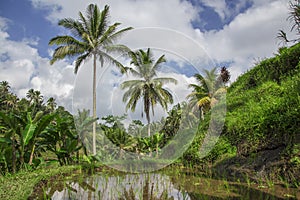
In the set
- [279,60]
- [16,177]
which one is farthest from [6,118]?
[279,60]

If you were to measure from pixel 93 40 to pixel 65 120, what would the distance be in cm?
1034

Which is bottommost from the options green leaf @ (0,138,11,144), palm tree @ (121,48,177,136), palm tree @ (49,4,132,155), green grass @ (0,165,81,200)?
green grass @ (0,165,81,200)

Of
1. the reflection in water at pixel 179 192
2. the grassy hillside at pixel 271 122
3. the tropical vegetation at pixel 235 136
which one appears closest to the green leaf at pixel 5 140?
the tropical vegetation at pixel 235 136

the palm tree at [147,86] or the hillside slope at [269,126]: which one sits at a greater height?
the palm tree at [147,86]

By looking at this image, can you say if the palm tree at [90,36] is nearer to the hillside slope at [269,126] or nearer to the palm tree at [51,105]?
the hillside slope at [269,126]

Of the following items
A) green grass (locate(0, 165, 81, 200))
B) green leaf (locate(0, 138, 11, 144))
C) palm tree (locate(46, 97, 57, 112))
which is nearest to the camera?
green grass (locate(0, 165, 81, 200))

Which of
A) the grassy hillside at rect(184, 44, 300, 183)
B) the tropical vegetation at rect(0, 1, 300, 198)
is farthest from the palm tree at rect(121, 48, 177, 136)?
the grassy hillside at rect(184, 44, 300, 183)

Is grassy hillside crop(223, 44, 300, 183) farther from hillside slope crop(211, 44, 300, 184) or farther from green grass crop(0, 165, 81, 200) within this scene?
green grass crop(0, 165, 81, 200)

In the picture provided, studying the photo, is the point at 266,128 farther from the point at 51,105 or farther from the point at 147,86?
the point at 51,105

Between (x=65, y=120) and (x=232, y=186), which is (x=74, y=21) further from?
(x=232, y=186)

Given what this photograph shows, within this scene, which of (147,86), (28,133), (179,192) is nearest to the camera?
(179,192)

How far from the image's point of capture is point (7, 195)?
3.77 m

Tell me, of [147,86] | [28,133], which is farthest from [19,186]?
[147,86]

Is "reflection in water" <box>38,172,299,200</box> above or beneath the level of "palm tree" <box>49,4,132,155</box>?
beneath
